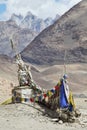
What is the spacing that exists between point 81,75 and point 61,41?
60.7 metres

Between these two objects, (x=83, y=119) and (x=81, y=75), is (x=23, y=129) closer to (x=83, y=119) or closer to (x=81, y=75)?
(x=83, y=119)

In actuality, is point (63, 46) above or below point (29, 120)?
above

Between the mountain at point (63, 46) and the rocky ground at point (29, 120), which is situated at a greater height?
the mountain at point (63, 46)

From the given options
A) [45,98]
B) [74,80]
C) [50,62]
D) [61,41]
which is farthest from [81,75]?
[45,98]

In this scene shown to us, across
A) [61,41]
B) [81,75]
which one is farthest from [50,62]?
[81,75]

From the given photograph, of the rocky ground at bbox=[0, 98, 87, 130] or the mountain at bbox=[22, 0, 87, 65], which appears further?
the mountain at bbox=[22, 0, 87, 65]

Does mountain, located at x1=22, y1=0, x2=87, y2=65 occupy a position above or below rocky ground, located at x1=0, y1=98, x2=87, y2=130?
above

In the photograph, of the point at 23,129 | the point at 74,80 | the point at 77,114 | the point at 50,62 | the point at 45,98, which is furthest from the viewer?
the point at 50,62

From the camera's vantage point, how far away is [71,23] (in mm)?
199000

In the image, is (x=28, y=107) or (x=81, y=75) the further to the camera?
(x=81, y=75)

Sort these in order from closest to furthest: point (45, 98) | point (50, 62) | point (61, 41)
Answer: point (45, 98)
point (50, 62)
point (61, 41)

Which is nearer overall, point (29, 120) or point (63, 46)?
point (29, 120)

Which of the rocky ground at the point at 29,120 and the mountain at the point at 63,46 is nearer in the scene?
the rocky ground at the point at 29,120

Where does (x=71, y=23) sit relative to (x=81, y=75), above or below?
above
